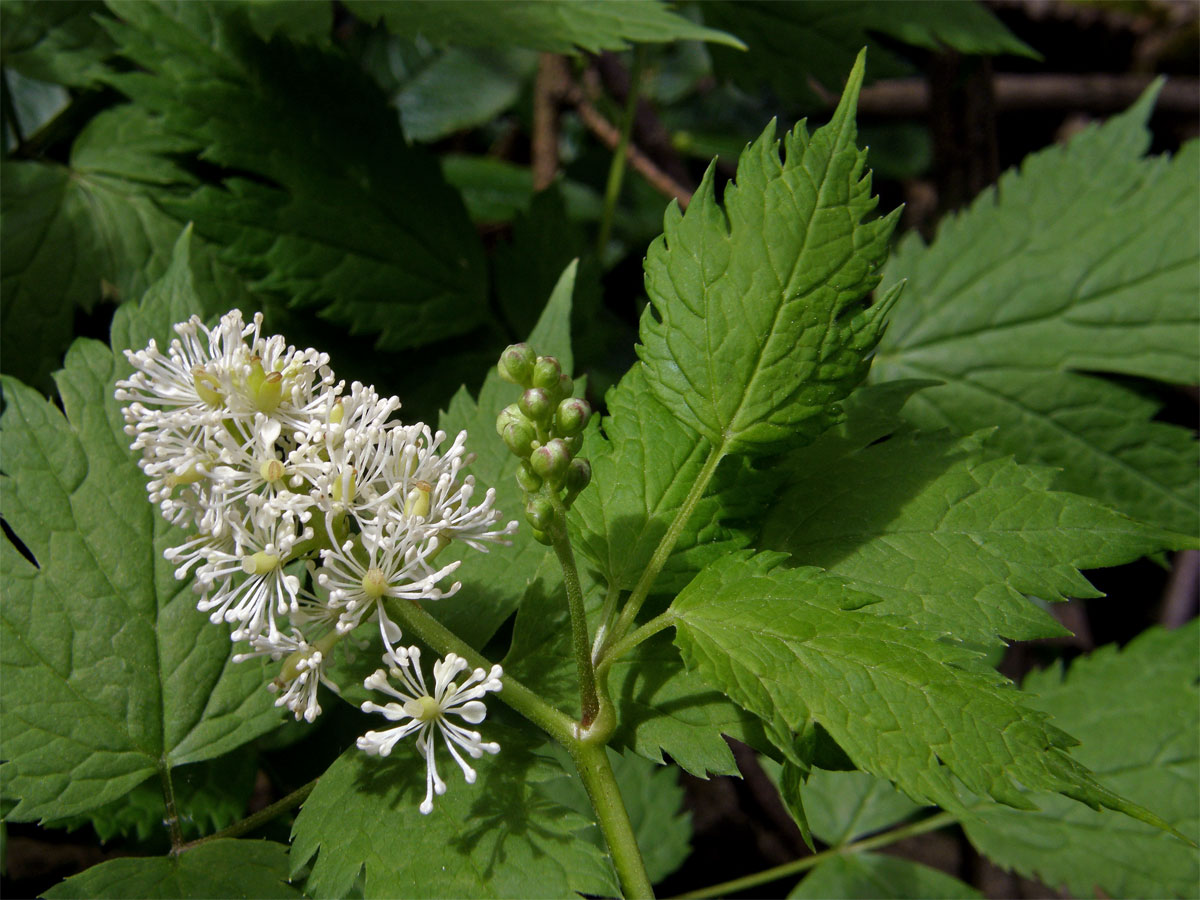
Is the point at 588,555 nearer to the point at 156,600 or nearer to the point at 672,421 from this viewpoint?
the point at 672,421

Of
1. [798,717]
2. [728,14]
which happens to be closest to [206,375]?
[798,717]

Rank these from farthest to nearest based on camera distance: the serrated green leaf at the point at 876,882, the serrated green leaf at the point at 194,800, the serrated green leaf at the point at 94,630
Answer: the serrated green leaf at the point at 876,882, the serrated green leaf at the point at 194,800, the serrated green leaf at the point at 94,630

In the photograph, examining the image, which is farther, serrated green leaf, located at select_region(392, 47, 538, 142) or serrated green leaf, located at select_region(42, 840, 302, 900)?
serrated green leaf, located at select_region(392, 47, 538, 142)

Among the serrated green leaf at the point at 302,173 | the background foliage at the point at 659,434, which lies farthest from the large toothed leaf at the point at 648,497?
the serrated green leaf at the point at 302,173

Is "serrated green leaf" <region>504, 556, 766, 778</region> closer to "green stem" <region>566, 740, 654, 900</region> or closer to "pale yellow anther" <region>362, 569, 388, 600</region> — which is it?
"green stem" <region>566, 740, 654, 900</region>

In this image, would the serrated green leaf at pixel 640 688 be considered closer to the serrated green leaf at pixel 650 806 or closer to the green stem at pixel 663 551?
the green stem at pixel 663 551

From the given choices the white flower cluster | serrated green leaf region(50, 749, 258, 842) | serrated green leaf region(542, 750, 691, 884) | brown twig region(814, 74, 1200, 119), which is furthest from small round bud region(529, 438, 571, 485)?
brown twig region(814, 74, 1200, 119)

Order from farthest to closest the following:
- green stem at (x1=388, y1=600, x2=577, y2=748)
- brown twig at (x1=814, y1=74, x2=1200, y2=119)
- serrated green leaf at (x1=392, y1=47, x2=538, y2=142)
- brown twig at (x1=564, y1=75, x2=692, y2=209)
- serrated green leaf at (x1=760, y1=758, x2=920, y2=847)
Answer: brown twig at (x1=814, y1=74, x2=1200, y2=119), serrated green leaf at (x1=392, y1=47, x2=538, y2=142), brown twig at (x1=564, y1=75, x2=692, y2=209), serrated green leaf at (x1=760, y1=758, x2=920, y2=847), green stem at (x1=388, y1=600, x2=577, y2=748)

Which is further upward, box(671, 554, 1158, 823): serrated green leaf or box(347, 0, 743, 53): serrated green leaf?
box(347, 0, 743, 53): serrated green leaf
